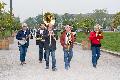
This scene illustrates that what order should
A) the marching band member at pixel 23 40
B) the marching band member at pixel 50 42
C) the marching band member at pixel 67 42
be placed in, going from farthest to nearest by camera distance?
the marching band member at pixel 23 40
the marching band member at pixel 67 42
the marching band member at pixel 50 42

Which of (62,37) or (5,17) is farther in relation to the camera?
(5,17)

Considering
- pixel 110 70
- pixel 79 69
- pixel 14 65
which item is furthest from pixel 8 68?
pixel 110 70

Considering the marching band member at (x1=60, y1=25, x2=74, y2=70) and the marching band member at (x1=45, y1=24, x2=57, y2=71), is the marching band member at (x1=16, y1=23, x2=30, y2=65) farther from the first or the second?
the marching band member at (x1=60, y1=25, x2=74, y2=70)

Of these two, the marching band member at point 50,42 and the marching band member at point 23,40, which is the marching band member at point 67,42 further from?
the marching band member at point 23,40

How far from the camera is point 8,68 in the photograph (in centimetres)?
1568

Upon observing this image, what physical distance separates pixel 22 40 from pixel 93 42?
2.74 metres

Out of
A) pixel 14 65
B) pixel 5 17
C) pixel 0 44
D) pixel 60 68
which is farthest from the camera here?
pixel 5 17

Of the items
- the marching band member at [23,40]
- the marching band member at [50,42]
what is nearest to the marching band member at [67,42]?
the marching band member at [50,42]

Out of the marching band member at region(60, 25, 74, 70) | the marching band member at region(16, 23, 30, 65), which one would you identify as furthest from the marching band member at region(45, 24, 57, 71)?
the marching band member at region(16, 23, 30, 65)

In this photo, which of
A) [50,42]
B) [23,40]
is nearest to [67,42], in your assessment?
[50,42]

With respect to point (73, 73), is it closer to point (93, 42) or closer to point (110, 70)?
point (110, 70)

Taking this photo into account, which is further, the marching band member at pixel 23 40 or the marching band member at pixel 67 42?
the marching band member at pixel 23 40

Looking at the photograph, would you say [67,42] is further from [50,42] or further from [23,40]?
[23,40]

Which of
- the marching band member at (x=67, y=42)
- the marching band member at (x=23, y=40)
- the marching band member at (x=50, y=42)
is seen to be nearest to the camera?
the marching band member at (x=50, y=42)
